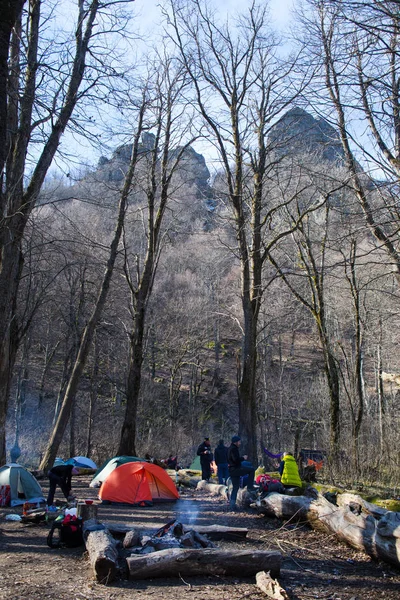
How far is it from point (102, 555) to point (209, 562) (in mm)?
1165

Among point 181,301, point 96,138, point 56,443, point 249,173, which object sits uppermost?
point 181,301

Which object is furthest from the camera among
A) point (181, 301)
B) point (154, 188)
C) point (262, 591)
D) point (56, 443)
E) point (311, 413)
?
point (181, 301)

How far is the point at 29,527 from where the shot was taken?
7875 millimetres

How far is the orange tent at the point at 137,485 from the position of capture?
10.8 m

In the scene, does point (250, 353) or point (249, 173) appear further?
point (249, 173)

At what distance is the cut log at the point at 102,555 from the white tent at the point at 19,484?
4259 millimetres

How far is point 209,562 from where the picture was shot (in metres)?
5.51

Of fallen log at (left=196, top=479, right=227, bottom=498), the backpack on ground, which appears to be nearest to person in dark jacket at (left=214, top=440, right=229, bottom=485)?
fallen log at (left=196, top=479, right=227, bottom=498)

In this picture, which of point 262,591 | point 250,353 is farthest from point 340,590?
point 250,353

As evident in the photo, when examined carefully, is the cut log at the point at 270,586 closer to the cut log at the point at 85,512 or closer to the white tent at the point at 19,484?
the cut log at the point at 85,512

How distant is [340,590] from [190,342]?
93.1 feet

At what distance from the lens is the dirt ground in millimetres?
4922

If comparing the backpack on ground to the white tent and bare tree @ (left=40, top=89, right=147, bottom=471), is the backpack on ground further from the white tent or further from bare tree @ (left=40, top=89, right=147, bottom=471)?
bare tree @ (left=40, top=89, right=147, bottom=471)

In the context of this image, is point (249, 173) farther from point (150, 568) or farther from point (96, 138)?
point (150, 568)
